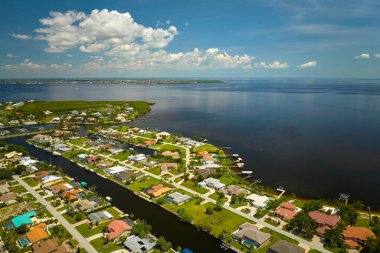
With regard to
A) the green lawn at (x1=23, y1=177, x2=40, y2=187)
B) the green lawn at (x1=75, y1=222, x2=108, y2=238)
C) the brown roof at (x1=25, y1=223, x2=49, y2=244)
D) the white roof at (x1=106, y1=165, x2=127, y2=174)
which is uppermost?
the white roof at (x1=106, y1=165, x2=127, y2=174)

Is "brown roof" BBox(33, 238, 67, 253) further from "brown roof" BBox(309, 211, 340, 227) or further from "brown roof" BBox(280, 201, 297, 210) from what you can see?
"brown roof" BBox(309, 211, 340, 227)

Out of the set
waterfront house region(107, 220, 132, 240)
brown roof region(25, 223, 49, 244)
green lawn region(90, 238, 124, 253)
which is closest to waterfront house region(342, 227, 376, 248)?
waterfront house region(107, 220, 132, 240)

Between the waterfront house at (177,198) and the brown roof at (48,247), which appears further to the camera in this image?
the waterfront house at (177,198)

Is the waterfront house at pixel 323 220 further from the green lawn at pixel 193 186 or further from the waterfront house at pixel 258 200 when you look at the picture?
the green lawn at pixel 193 186

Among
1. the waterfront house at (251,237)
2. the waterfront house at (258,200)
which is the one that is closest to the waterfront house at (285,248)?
the waterfront house at (251,237)

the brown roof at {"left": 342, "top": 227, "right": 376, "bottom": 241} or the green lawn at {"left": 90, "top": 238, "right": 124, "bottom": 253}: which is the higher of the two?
the brown roof at {"left": 342, "top": 227, "right": 376, "bottom": 241}

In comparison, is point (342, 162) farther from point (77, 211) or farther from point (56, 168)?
point (56, 168)
